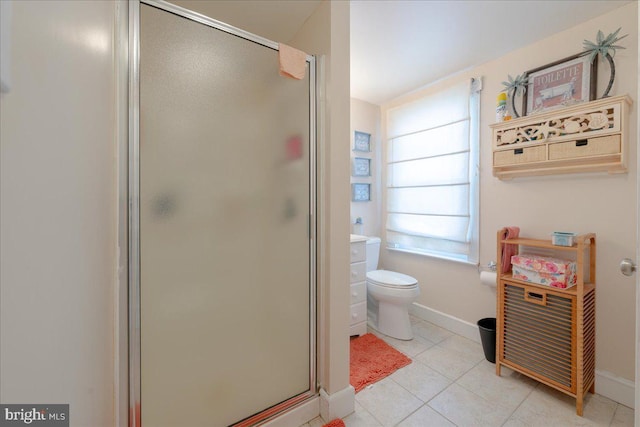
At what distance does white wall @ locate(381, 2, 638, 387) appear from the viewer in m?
1.50

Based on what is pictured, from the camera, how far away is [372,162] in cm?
303

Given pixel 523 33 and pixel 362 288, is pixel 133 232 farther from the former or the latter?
pixel 523 33

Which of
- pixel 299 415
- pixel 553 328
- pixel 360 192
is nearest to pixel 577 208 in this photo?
pixel 553 328

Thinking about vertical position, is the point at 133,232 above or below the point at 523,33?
below

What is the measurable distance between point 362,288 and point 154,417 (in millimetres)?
1653

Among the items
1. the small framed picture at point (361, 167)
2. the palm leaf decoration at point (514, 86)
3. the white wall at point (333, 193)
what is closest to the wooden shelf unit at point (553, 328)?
the palm leaf decoration at point (514, 86)

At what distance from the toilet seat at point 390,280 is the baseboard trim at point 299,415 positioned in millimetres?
1104

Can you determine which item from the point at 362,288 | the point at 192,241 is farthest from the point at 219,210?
the point at 362,288

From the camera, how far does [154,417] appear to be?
3.21ft

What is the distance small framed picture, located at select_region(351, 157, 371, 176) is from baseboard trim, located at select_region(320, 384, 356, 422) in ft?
6.74

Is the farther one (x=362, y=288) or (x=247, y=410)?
(x=362, y=288)

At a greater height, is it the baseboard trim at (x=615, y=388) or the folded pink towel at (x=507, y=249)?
the folded pink towel at (x=507, y=249)

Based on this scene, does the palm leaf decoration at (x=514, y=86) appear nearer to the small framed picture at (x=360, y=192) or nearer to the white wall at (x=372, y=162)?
the white wall at (x=372, y=162)

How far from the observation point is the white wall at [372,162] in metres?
2.88
